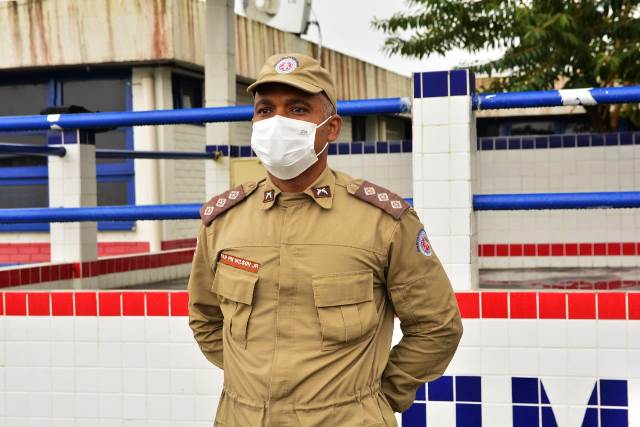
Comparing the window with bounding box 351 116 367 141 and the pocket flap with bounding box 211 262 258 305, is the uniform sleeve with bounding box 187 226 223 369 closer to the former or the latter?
the pocket flap with bounding box 211 262 258 305

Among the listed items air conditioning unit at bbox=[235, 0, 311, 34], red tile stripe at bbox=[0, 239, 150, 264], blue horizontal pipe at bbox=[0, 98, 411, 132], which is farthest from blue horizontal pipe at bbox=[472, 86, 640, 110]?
air conditioning unit at bbox=[235, 0, 311, 34]

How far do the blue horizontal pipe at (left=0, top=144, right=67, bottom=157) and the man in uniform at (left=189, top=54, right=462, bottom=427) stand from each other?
11.5 ft

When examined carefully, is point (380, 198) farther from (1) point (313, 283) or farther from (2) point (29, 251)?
(2) point (29, 251)

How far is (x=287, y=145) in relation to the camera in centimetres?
236

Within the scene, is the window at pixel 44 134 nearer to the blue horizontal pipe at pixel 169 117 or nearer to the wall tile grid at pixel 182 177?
the wall tile grid at pixel 182 177

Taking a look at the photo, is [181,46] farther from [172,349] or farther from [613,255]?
[172,349]

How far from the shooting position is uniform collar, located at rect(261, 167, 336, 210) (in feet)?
7.85

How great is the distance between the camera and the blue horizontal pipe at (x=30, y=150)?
18.4ft

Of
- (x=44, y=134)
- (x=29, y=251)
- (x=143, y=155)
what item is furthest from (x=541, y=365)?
(x=44, y=134)

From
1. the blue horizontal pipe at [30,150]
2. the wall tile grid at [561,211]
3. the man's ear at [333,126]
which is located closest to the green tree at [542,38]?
the wall tile grid at [561,211]

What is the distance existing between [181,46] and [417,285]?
1142 cm

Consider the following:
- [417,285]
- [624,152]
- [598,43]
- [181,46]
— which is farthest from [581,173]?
[417,285]

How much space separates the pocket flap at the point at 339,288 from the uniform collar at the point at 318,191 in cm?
19

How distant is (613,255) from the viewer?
984 cm
